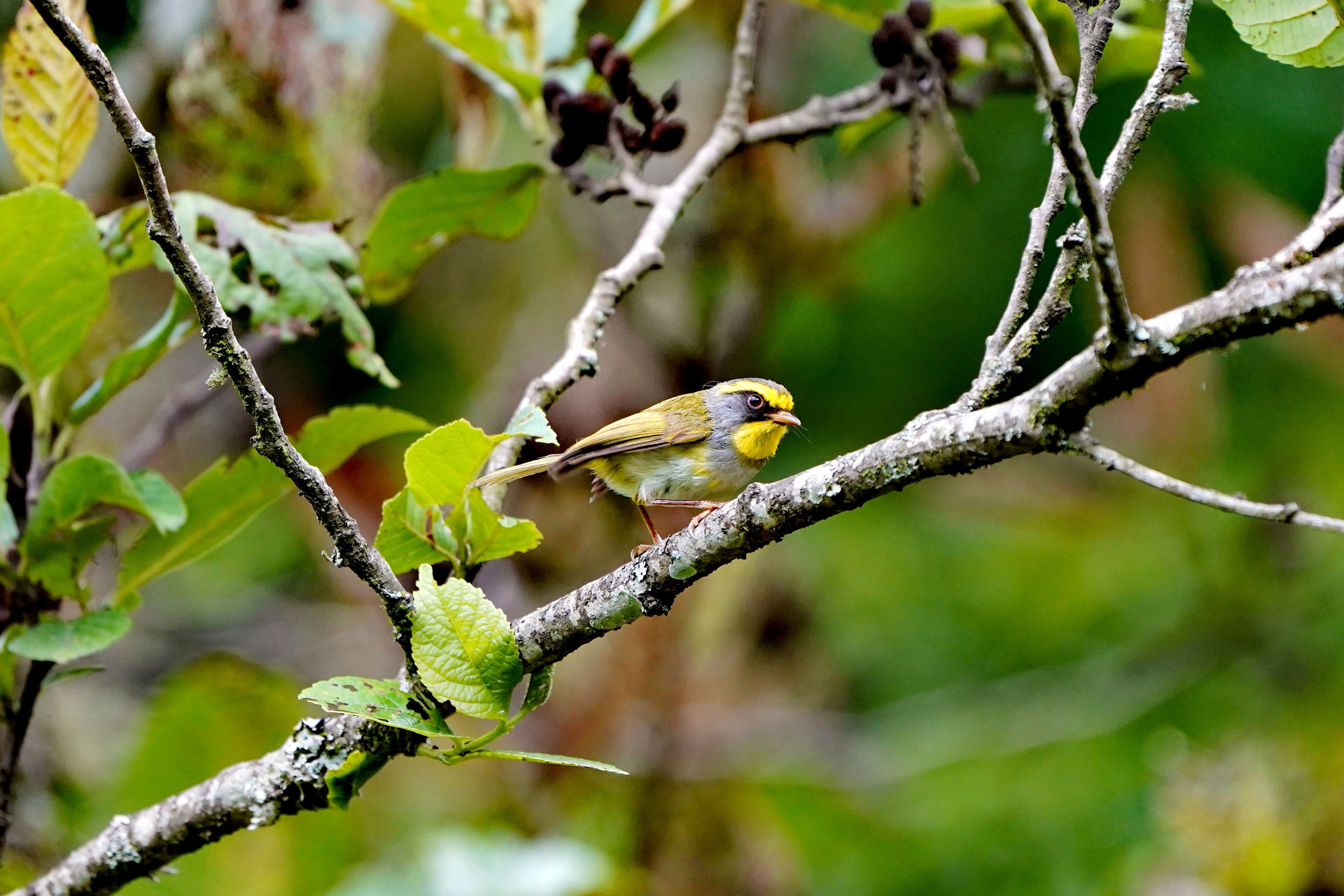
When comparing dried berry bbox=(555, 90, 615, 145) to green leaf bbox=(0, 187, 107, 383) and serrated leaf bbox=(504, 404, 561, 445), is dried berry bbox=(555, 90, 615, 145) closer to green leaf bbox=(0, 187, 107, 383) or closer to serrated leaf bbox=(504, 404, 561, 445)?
green leaf bbox=(0, 187, 107, 383)

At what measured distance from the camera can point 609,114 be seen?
2.63 metres

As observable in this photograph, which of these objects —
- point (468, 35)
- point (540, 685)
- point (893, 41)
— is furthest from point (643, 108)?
point (540, 685)

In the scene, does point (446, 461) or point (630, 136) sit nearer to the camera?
point (446, 461)

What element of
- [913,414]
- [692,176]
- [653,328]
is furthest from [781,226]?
[692,176]

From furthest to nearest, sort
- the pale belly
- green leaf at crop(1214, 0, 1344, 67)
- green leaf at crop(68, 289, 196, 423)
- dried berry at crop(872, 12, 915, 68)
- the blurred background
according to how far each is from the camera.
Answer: the blurred background
dried berry at crop(872, 12, 915, 68)
the pale belly
green leaf at crop(68, 289, 196, 423)
green leaf at crop(1214, 0, 1344, 67)

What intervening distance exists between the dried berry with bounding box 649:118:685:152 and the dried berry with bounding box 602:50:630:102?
10 cm

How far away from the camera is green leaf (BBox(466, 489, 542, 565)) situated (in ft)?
5.66

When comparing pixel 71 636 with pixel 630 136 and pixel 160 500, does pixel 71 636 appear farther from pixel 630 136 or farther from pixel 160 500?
pixel 630 136

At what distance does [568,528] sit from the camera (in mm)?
4172

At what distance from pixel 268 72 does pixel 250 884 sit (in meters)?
2.26

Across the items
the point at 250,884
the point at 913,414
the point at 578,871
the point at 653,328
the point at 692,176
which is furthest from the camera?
the point at 913,414

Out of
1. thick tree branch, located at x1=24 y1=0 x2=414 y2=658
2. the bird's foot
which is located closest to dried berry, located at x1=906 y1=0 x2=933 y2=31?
the bird's foot

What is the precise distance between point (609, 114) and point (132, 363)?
3.84 feet

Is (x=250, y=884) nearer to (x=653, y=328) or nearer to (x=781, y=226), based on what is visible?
(x=653, y=328)
